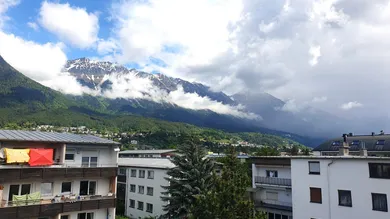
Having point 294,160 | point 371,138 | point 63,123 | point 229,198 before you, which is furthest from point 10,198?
point 63,123

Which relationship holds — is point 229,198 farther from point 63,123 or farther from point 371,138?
point 63,123

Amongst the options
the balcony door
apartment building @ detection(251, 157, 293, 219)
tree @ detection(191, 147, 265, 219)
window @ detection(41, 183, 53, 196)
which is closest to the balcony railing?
apartment building @ detection(251, 157, 293, 219)

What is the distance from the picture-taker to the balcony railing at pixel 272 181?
32375mm

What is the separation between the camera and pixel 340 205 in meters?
27.1

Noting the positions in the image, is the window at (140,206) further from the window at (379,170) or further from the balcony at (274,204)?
the window at (379,170)

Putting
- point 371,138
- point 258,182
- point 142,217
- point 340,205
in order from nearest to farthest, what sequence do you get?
point 340,205
point 258,182
point 142,217
point 371,138

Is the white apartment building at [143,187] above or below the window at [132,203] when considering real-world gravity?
above

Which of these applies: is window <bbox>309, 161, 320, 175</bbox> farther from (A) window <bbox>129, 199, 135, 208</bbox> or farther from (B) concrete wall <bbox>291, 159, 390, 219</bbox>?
(A) window <bbox>129, 199, 135, 208</bbox>

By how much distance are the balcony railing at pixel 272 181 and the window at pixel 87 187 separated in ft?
60.6

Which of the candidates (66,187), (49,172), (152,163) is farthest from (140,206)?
(49,172)

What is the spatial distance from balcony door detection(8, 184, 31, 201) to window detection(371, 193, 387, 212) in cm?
→ 3023

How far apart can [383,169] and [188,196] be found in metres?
18.0

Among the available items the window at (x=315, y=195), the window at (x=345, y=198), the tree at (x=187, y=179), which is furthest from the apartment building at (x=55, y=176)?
the window at (x=345, y=198)

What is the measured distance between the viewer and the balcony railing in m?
32.4
